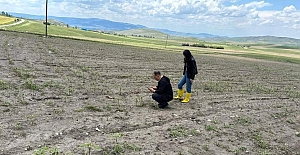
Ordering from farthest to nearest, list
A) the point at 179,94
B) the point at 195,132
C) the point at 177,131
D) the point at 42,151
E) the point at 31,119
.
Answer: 1. the point at 179,94
2. the point at 195,132
3. the point at 177,131
4. the point at 31,119
5. the point at 42,151

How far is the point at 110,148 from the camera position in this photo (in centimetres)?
612

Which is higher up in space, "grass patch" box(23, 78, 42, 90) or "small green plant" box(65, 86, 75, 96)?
"grass patch" box(23, 78, 42, 90)

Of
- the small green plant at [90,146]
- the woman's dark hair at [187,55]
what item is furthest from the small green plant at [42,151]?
the woman's dark hair at [187,55]

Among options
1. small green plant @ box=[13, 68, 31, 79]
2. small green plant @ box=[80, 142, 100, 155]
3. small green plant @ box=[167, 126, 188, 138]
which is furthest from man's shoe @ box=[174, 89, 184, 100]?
small green plant @ box=[13, 68, 31, 79]

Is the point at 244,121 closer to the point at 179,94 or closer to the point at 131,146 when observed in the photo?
the point at 179,94

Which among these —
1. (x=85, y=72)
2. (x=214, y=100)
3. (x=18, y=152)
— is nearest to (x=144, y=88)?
(x=214, y=100)

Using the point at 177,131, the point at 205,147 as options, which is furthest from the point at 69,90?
the point at 205,147

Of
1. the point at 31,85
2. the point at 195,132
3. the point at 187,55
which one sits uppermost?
the point at 187,55

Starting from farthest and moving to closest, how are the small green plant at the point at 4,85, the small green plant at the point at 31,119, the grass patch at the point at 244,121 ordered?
the small green plant at the point at 4,85, the grass patch at the point at 244,121, the small green plant at the point at 31,119

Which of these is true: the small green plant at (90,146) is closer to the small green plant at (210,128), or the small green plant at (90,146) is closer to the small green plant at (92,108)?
the small green plant at (92,108)

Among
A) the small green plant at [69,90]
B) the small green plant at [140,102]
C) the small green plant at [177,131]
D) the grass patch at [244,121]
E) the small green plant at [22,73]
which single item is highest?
the small green plant at [22,73]

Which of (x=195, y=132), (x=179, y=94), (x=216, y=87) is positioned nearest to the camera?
(x=195, y=132)

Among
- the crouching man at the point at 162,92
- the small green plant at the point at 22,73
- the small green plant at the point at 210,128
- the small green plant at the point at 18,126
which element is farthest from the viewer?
the small green plant at the point at 22,73

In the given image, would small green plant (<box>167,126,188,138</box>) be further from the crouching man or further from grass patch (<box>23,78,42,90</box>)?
grass patch (<box>23,78,42,90</box>)
